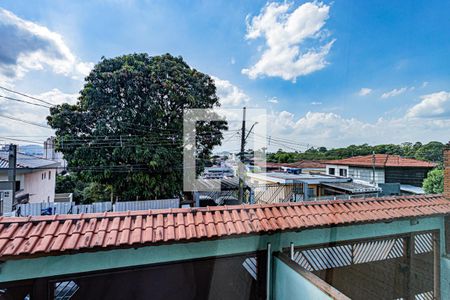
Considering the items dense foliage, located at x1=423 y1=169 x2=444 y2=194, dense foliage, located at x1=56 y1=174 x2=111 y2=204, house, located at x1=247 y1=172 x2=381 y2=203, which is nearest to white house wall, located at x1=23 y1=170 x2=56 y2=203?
dense foliage, located at x1=56 y1=174 x2=111 y2=204

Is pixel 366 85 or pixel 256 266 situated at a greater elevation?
pixel 366 85

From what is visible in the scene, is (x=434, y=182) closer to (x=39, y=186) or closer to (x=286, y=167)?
(x=286, y=167)

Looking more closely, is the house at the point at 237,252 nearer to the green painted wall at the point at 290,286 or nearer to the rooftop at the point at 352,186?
the green painted wall at the point at 290,286

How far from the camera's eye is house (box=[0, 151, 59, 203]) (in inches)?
240

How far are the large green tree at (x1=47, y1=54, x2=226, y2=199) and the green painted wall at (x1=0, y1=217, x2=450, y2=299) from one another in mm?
3920

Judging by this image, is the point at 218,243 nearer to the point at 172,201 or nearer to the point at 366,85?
the point at 366,85

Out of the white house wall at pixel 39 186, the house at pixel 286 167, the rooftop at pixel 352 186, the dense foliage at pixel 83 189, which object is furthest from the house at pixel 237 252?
the white house wall at pixel 39 186

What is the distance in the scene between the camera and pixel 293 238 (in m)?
1.65

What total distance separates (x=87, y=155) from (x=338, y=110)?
571cm

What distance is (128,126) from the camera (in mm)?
5316

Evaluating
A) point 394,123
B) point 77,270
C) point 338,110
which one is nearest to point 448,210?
point 394,123

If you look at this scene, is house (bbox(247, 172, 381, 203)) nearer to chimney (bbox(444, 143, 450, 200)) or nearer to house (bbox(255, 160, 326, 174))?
house (bbox(255, 160, 326, 174))

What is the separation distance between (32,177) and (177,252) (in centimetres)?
898

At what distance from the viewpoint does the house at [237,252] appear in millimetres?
1223
